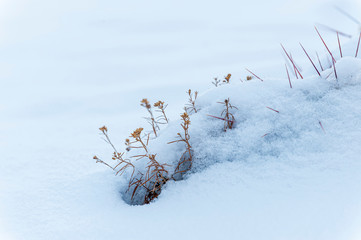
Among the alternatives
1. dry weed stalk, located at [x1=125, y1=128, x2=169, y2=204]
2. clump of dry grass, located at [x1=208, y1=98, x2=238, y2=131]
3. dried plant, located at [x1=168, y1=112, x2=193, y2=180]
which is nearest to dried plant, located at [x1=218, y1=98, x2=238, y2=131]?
clump of dry grass, located at [x1=208, y1=98, x2=238, y2=131]

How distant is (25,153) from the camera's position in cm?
217

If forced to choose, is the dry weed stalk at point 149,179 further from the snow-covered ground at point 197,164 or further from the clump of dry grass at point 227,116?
the clump of dry grass at point 227,116

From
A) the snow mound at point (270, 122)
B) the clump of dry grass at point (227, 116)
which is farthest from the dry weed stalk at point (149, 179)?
the clump of dry grass at point (227, 116)

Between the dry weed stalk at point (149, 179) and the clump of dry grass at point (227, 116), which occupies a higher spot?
the clump of dry grass at point (227, 116)

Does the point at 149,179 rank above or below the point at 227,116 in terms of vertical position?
below

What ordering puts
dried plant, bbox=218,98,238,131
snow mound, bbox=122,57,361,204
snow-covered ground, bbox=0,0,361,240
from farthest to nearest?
dried plant, bbox=218,98,238,131
snow mound, bbox=122,57,361,204
snow-covered ground, bbox=0,0,361,240

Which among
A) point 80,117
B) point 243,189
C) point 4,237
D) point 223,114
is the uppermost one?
point 223,114

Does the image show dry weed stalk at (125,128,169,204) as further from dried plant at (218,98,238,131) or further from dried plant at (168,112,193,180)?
dried plant at (218,98,238,131)

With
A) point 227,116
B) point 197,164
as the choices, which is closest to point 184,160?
point 197,164

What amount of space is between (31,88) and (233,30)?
4.04m

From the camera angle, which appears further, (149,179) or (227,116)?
(227,116)

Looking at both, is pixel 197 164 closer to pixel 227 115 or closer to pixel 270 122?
pixel 227 115

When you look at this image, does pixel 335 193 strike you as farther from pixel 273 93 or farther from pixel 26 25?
pixel 26 25

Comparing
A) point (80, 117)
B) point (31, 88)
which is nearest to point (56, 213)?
point (80, 117)
